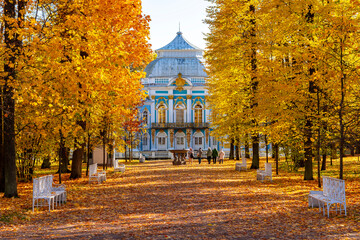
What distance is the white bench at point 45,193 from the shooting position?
986cm

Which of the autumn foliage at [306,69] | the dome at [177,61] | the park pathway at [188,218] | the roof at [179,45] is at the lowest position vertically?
the park pathway at [188,218]

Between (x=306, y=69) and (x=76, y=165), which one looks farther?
(x=76, y=165)

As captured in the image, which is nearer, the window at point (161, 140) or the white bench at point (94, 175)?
the white bench at point (94, 175)

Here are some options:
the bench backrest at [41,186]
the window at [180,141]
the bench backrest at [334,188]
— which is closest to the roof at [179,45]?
the window at [180,141]

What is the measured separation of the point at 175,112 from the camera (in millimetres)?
53125

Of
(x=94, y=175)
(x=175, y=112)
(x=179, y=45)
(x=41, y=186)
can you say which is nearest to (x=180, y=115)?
(x=175, y=112)

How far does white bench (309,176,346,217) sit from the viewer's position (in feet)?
27.2

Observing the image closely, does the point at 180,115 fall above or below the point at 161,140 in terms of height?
above

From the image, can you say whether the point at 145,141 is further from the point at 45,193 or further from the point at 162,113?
the point at 45,193

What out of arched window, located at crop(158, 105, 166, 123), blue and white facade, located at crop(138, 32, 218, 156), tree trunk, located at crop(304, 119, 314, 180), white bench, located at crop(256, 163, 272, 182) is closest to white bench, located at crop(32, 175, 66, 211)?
white bench, located at crop(256, 163, 272, 182)

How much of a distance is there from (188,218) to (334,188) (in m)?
2.93

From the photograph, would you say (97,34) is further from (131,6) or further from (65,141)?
(65,141)

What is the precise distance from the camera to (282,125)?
14.8m

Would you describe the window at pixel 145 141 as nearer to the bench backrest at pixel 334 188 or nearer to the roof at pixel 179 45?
A: the roof at pixel 179 45
